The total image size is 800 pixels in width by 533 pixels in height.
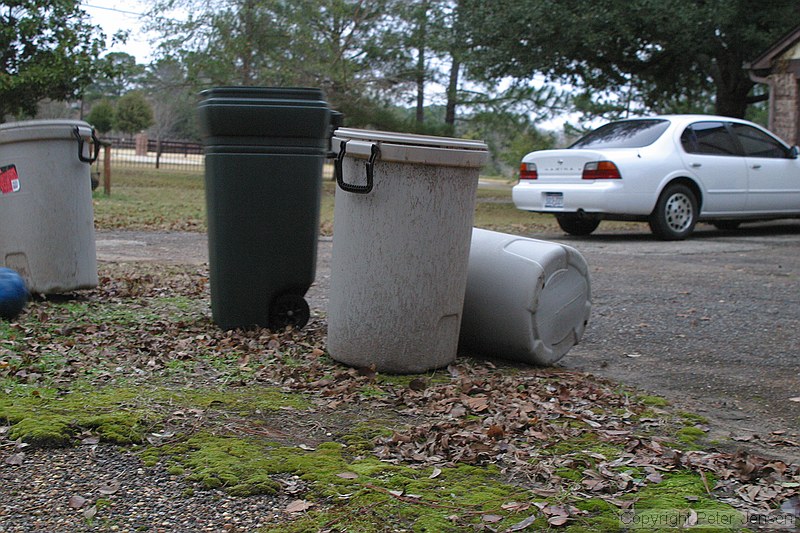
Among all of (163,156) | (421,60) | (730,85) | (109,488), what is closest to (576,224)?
(730,85)

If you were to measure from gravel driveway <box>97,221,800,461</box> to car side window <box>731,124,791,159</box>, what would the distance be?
1.76 m

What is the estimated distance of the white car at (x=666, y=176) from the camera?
1152 cm

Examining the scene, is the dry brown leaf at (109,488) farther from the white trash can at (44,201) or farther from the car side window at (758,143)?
the car side window at (758,143)

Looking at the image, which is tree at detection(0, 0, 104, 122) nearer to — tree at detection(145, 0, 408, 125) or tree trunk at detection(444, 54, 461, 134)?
tree at detection(145, 0, 408, 125)

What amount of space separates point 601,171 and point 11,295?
7.72m

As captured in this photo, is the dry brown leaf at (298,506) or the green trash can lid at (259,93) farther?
the green trash can lid at (259,93)

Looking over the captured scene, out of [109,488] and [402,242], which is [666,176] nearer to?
[402,242]

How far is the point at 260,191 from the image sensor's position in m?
5.23

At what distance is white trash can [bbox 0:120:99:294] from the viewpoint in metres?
6.29

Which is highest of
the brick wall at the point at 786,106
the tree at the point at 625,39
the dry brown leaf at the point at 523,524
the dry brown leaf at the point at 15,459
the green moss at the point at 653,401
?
the tree at the point at 625,39

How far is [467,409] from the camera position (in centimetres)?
399

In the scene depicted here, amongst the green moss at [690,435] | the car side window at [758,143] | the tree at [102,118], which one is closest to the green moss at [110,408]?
the green moss at [690,435]

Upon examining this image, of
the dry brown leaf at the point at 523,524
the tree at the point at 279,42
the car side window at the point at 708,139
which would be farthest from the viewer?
the tree at the point at 279,42

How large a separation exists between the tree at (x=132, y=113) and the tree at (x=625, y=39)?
33828mm
